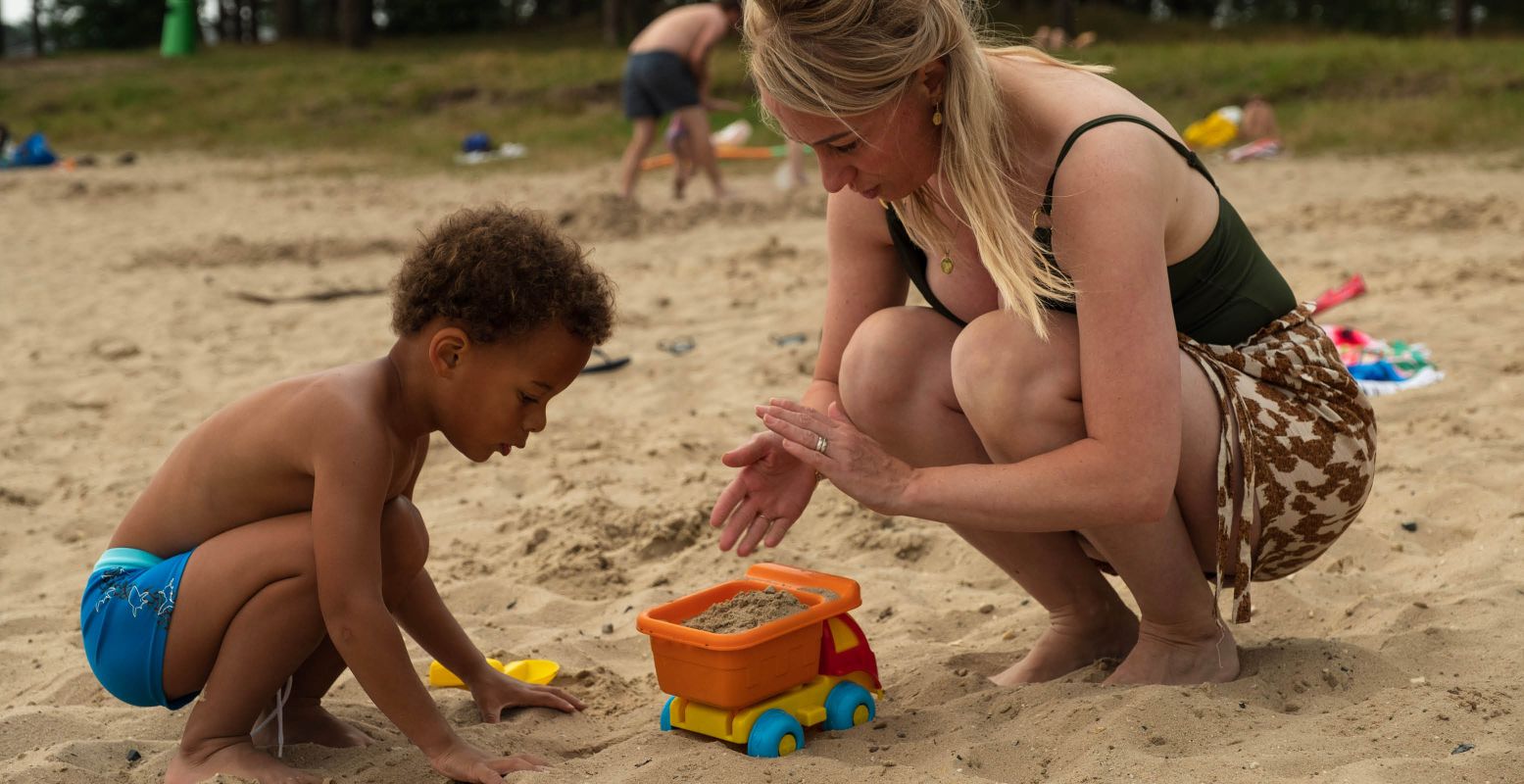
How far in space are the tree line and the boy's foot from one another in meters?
26.4

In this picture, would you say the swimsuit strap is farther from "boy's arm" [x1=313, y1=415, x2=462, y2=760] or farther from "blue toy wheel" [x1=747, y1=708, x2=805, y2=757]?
"boy's arm" [x1=313, y1=415, x2=462, y2=760]

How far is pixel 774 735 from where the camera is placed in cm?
236

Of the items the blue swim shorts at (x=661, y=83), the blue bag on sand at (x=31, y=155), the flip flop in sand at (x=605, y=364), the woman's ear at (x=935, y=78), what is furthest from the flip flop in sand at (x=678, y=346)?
the blue bag on sand at (x=31, y=155)

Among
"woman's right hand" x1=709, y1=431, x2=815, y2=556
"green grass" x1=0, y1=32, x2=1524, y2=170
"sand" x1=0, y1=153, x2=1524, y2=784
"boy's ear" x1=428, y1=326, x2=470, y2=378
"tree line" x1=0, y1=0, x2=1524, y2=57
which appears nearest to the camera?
"sand" x1=0, y1=153, x2=1524, y2=784

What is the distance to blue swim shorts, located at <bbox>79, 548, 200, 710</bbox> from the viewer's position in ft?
7.85

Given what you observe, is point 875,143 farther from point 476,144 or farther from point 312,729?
point 476,144

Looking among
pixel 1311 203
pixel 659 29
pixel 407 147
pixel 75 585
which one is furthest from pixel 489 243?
pixel 407 147

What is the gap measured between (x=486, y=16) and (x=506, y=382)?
3304 cm

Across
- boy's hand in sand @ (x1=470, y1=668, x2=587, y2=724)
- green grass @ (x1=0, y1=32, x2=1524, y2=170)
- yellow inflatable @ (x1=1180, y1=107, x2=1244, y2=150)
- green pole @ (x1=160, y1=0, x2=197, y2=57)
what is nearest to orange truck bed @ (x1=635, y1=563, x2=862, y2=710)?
boy's hand in sand @ (x1=470, y1=668, x2=587, y2=724)

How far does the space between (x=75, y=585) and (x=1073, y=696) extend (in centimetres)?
243

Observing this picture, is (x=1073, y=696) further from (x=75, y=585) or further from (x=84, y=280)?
(x=84, y=280)

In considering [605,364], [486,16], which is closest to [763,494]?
[605,364]

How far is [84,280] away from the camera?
763 cm

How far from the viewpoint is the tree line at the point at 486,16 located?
2992 cm
